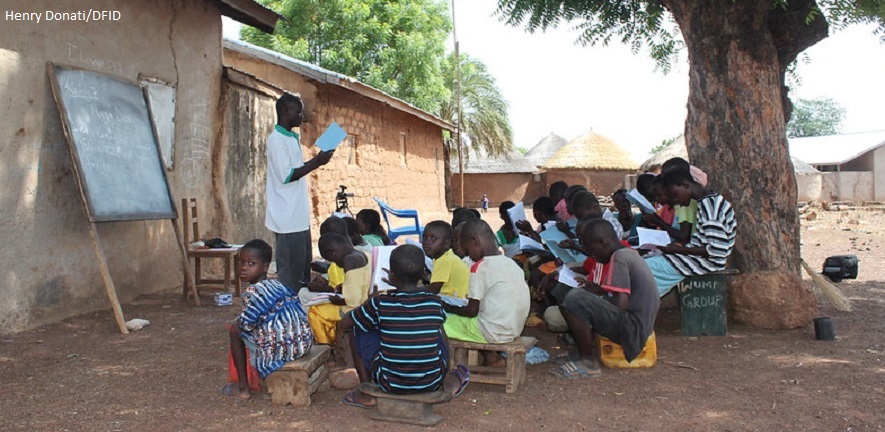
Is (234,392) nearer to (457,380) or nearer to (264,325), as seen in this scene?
(264,325)

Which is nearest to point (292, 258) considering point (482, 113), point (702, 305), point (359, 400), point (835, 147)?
point (359, 400)

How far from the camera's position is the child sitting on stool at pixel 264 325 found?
349 centimetres

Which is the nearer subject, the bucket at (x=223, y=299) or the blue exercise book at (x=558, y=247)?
the blue exercise book at (x=558, y=247)

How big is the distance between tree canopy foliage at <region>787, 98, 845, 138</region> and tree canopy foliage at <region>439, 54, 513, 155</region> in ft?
140

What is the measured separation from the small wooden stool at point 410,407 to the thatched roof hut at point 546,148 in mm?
33740

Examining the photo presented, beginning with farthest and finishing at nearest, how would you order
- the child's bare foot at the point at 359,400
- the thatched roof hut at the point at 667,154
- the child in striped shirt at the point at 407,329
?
1. the thatched roof hut at the point at 667,154
2. the child's bare foot at the point at 359,400
3. the child in striped shirt at the point at 407,329

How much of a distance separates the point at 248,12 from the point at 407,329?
592 centimetres

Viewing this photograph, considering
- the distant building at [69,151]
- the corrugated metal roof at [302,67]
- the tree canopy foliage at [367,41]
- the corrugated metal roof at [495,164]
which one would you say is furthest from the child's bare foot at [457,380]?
the corrugated metal roof at [495,164]

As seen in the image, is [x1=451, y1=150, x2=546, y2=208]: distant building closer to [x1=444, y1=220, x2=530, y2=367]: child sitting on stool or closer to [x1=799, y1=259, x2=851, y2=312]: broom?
[x1=799, y1=259, x2=851, y2=312]: broom

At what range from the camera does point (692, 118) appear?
5.91 metres

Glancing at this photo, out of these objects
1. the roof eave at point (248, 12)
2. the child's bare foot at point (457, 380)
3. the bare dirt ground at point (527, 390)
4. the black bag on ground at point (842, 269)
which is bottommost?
the bare dirt ground at point (527, 390)

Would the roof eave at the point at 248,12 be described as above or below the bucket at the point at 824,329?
above

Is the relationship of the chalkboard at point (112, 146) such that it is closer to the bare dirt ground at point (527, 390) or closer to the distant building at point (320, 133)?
the bare dirt ground at point (527, 390)

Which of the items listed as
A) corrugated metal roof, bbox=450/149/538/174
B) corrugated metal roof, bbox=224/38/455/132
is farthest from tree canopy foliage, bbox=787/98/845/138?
corrugated metal roof, bbox=224/38/455/132
